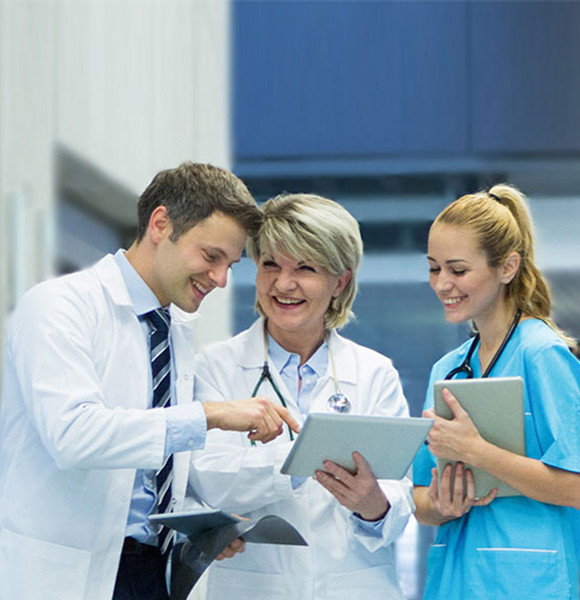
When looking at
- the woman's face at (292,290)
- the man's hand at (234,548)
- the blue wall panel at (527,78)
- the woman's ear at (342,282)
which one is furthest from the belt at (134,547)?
the blue wall panel at (527,78)

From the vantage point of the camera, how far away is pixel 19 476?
5.42 feet

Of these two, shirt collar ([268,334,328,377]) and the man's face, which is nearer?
the man's face

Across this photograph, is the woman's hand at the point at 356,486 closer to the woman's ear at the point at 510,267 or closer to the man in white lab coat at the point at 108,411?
the man in white lab coat at the point at 108,411

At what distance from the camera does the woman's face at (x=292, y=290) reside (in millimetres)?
1921

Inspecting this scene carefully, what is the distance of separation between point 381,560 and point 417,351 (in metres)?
2.42

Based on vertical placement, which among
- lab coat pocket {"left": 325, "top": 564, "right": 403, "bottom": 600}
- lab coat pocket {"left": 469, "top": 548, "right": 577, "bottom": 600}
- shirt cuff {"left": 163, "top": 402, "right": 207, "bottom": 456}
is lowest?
lab coat pocket {"left": 325, "top": 564, "right": 403, "bottom": 600}

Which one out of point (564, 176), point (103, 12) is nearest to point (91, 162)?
point (103, 12)

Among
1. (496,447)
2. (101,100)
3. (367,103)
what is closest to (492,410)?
(496,447)

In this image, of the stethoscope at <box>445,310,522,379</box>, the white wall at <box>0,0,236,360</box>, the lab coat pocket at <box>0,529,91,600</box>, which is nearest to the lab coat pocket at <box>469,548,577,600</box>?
the stethoscope at <box>445,310,522,379</box>

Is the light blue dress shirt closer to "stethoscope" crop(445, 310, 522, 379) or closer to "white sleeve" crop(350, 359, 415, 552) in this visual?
"white sleeve" crop(350, 359, 415, 552)

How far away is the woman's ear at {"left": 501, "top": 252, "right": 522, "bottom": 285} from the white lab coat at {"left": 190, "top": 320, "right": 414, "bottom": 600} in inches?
12.7

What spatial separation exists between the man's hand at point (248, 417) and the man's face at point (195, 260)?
0.79 feet

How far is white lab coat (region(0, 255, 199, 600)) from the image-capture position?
1.57 m

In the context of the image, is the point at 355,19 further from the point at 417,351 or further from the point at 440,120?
the point at 417,351
